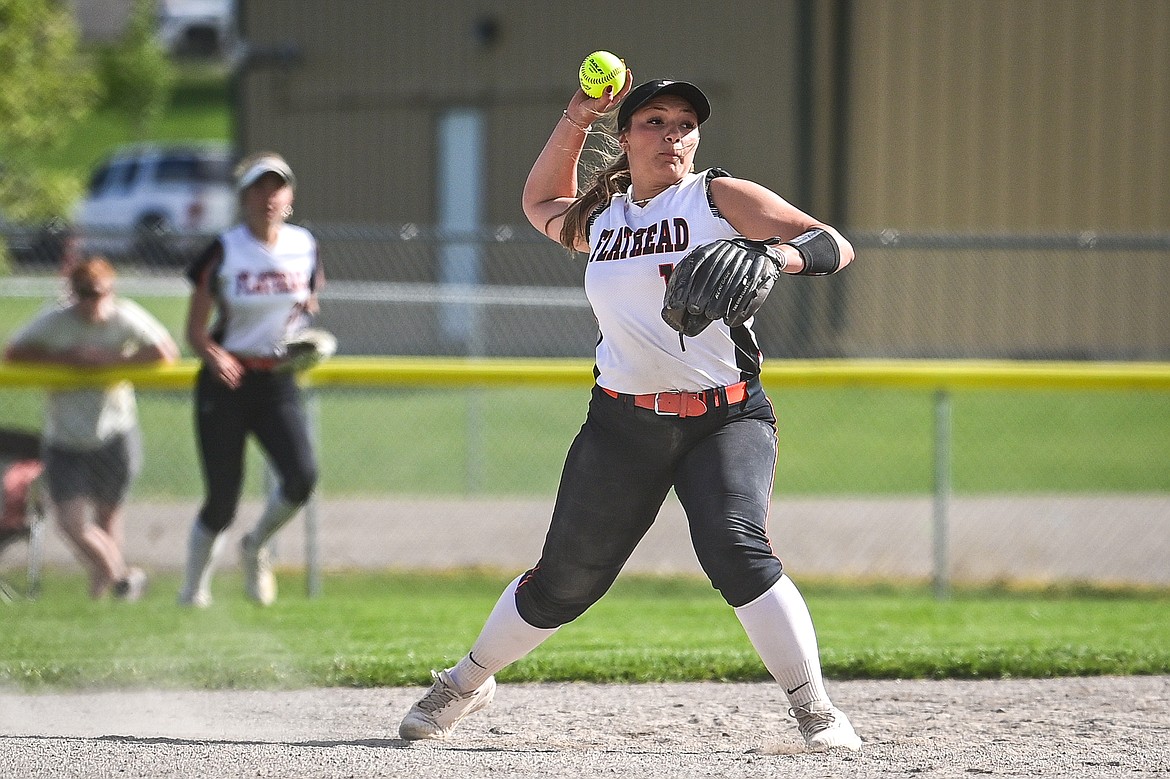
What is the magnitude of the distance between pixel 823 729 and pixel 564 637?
2586 millimetres

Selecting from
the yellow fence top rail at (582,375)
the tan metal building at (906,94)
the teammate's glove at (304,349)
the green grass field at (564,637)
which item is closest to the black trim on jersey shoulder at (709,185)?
the green grass field at (564,637)

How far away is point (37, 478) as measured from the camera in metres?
8.22

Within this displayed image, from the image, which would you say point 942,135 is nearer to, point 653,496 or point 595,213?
point 595,213

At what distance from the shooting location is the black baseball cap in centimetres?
408

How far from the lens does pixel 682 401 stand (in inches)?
162

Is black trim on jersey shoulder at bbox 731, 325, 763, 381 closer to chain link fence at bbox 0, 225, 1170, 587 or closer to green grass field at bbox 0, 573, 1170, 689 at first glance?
green grass field at bbox 0, 573, 1170, 689

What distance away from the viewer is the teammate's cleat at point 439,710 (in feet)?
14.6

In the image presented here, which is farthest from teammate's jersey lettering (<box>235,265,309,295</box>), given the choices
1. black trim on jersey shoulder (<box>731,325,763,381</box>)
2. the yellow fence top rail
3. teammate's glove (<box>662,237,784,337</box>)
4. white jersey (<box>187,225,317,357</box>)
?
teammate's glove (<box>662,237,784,337</box>)

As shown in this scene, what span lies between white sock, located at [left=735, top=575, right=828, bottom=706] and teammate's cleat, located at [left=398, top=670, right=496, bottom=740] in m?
0.89

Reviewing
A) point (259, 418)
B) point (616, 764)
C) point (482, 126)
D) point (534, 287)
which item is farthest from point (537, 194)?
point (482, 126)

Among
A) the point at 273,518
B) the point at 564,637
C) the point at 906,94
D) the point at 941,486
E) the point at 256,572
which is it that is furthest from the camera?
the point at 906,94

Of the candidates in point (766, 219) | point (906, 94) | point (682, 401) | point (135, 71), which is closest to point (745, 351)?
point (682, 401)

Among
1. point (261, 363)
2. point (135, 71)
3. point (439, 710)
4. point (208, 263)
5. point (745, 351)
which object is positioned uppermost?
point (135, 71)

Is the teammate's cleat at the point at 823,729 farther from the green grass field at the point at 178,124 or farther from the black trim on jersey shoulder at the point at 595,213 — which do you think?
the green grass field at the point at 178,124
